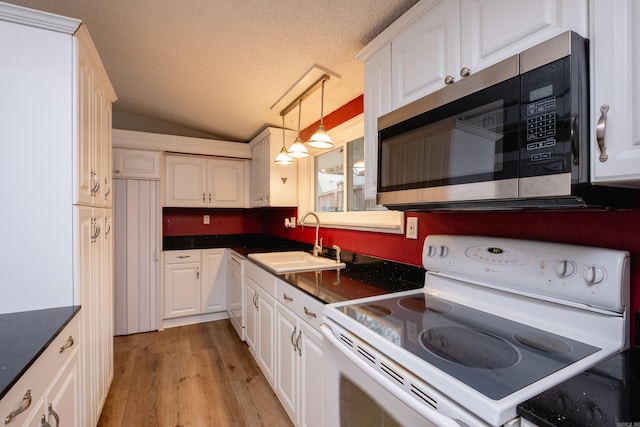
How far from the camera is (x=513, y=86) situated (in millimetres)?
833

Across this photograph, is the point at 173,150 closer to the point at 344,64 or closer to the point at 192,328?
the point at 192,328

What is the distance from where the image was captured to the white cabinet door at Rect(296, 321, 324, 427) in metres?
1.38

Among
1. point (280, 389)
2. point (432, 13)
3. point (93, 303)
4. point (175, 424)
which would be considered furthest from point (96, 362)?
point (432, 13)

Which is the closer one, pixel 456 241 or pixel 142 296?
pixel 456 241

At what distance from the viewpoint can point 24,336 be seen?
3.27ft

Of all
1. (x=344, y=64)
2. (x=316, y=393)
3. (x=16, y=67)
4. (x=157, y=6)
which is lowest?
(x=316, y=393)

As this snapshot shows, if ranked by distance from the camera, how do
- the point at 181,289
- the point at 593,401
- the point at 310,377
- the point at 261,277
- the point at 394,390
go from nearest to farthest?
the point at 593,401 → the point at 394,390 → the point at 310,377 → the point at 261,277 → the point at 181,289

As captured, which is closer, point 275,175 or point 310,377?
point 310,377

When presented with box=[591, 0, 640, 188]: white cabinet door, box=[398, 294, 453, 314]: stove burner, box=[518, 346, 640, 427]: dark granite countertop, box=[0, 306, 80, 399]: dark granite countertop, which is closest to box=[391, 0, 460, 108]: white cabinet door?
box=[591, 0, 640, 188]: white cabinet door

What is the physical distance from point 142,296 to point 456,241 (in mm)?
3159

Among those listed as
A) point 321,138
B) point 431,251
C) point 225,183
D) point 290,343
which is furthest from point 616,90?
point 225,183

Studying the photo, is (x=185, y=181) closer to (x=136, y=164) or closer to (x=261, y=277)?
(x=136, y=164)

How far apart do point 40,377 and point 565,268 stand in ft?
5.58

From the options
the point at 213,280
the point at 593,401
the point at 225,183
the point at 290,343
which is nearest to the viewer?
the point at 593,401
